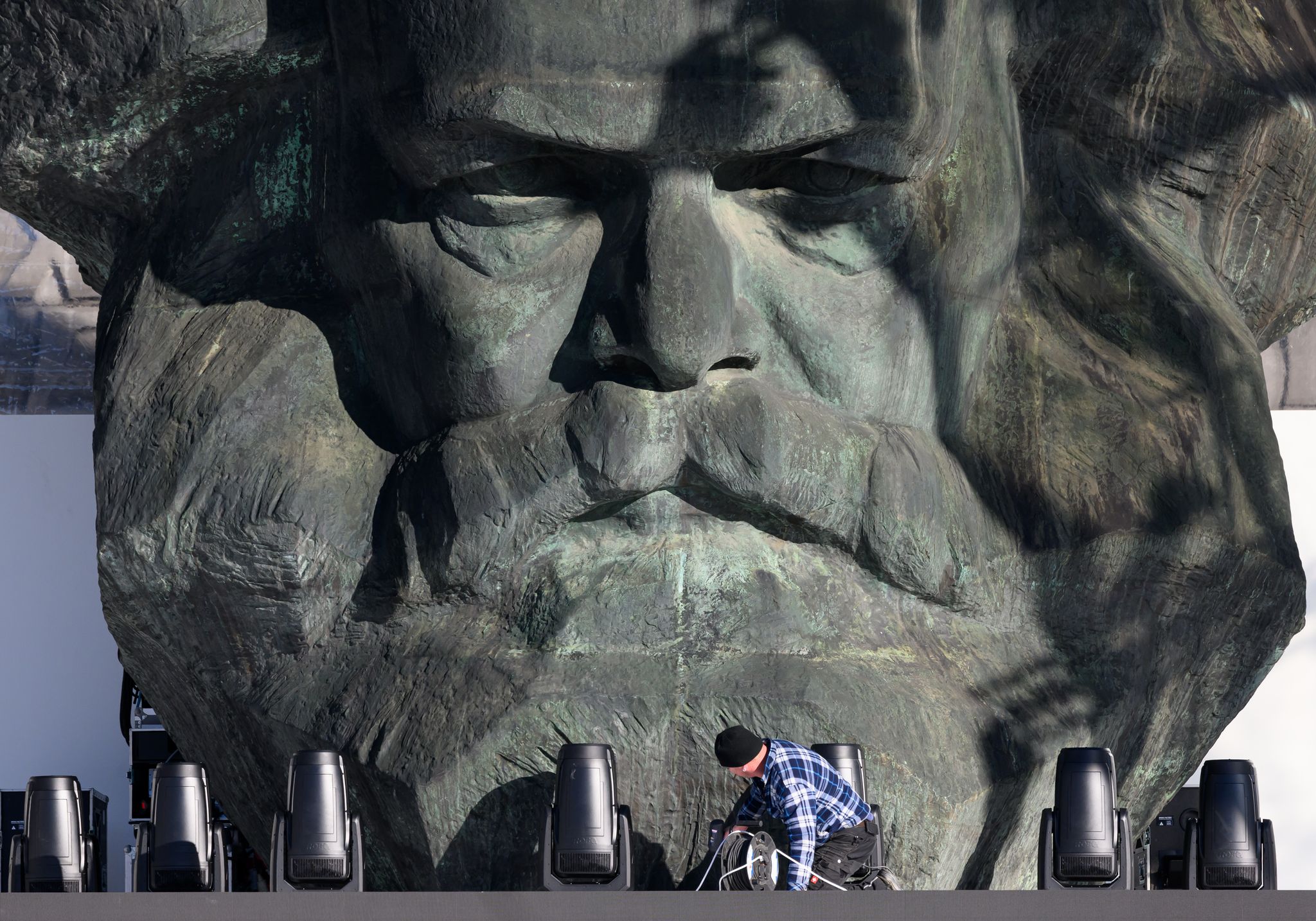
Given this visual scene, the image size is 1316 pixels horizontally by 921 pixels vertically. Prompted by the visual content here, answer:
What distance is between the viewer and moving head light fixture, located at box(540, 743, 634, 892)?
12.1ft

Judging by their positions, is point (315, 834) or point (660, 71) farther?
point (660, 71)

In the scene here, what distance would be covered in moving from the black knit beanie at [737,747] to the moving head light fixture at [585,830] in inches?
7.8

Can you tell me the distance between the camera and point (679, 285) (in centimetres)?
402

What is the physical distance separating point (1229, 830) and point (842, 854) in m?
0.72

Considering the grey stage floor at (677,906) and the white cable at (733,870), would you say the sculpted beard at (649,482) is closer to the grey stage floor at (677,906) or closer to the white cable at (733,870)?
the white cable at (733,870)

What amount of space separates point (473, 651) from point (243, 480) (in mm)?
611

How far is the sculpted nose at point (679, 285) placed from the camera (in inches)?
158

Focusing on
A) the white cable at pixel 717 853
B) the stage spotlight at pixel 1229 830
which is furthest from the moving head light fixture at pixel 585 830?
the stage spotlight at pixel 1229 830

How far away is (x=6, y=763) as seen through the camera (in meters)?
6.85

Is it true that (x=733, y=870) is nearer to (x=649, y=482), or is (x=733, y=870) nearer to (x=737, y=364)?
(x=649, y=482)

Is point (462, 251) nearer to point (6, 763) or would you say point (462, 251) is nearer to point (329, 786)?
point (329, 786)

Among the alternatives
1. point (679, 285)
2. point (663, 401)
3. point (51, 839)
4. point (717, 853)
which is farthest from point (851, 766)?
point (51, 839)

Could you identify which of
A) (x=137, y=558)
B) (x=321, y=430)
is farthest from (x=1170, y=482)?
(x=137, y=558)

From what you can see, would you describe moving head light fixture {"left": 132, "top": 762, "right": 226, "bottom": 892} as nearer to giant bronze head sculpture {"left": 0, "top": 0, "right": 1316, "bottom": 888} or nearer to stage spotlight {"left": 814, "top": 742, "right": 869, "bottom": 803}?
giant bronze head sculpture {"left": 0, "top": 0, "right": 1316, "bottom": 888}
